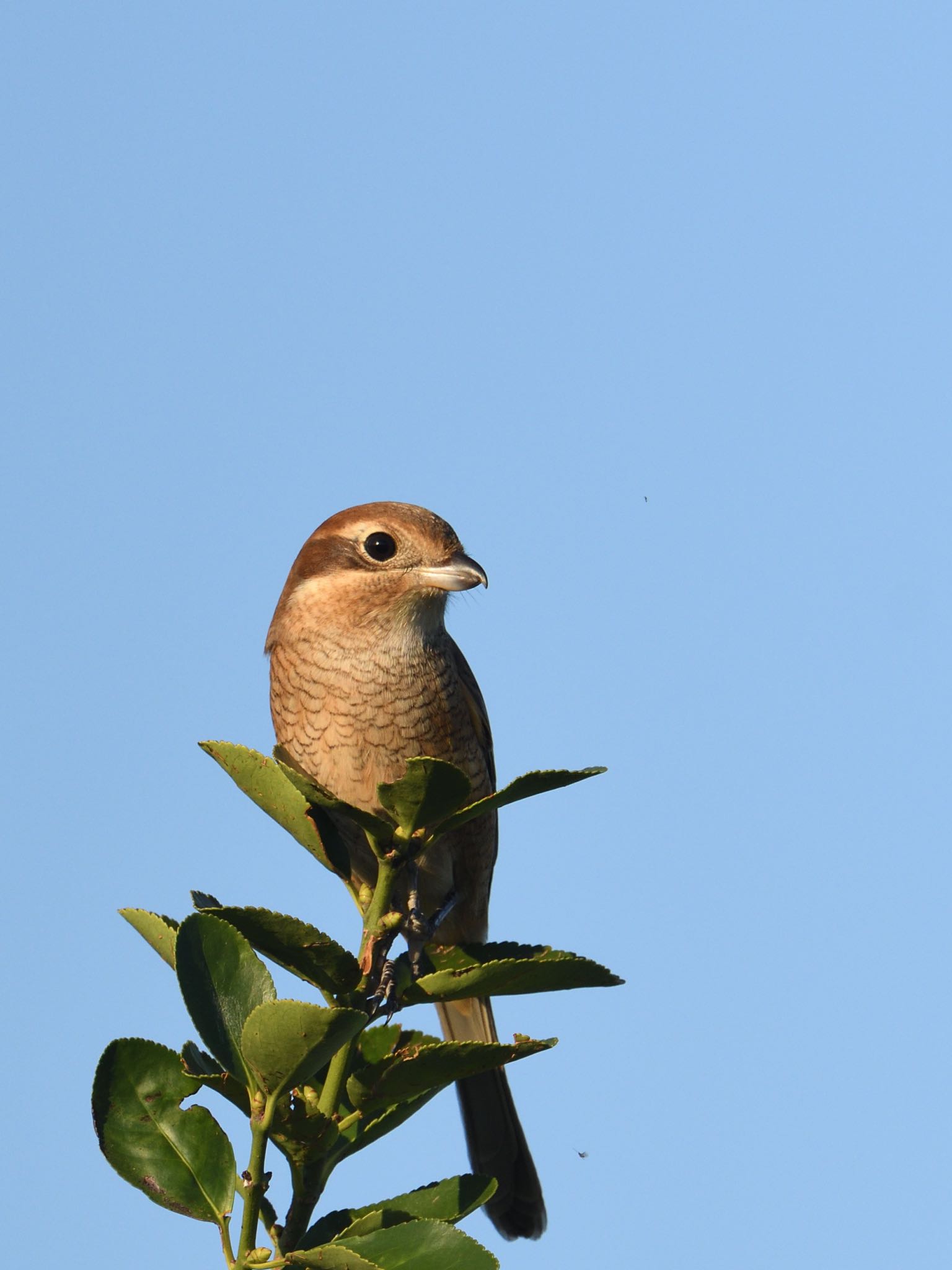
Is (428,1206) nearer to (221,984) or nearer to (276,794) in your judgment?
(221,984)

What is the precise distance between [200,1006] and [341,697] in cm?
196

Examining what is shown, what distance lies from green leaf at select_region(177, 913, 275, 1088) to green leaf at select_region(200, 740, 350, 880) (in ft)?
1.65

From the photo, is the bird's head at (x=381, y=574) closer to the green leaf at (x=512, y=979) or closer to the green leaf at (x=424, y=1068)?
the green leaf at (x=512, y=979)

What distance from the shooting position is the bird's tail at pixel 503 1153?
5258mm

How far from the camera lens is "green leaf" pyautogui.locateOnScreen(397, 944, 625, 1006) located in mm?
2855

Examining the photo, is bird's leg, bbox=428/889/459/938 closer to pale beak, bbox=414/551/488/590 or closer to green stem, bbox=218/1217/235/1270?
pale beak, bbox=414/551/488/590

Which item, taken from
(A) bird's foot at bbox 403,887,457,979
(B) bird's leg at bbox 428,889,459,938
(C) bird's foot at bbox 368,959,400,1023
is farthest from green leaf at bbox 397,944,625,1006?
(B) bird's leg at bbox 428,889,459,938

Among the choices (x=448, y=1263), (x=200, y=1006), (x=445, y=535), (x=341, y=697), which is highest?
(x=445, y=535)

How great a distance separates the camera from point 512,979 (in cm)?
291

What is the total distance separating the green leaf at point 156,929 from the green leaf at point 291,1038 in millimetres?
513

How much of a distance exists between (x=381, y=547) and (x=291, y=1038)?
2608 millimetres

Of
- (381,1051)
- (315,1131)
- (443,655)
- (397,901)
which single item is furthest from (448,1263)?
(443,655)

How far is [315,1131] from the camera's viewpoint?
2.70 m

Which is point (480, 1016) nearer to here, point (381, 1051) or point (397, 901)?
point (397, 901)
